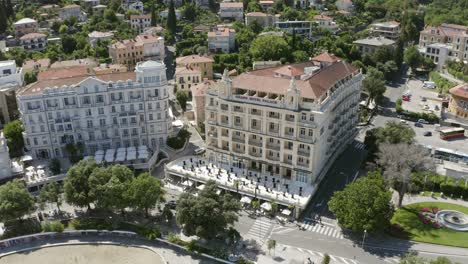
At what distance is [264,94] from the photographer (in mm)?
81375

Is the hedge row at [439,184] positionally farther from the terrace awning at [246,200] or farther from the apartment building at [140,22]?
the apartment building at [140,22]

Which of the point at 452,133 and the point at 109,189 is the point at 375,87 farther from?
the point at 109,189

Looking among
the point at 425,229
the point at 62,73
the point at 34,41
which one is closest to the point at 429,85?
the point at 425,229

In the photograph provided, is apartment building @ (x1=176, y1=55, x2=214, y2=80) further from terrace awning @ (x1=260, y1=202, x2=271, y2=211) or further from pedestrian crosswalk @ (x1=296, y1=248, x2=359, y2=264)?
pedestrian crosswalk @ (x1=296, y1=248, x2=359, y2=264)

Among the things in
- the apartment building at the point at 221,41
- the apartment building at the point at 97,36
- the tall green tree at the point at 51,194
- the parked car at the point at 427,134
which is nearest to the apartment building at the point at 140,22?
the apartment building at the point at 97,36

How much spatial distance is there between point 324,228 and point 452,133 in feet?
176

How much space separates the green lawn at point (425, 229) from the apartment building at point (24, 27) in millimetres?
164073

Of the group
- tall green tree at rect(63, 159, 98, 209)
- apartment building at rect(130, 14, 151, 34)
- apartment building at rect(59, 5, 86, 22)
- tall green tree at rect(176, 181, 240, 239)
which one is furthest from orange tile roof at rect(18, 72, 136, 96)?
apartment building at rect(59, 5, 86, 22)

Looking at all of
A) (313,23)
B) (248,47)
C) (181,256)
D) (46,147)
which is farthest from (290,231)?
(313,23)

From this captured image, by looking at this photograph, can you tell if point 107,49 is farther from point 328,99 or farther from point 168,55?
point 328,99

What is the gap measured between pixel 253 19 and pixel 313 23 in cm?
2743

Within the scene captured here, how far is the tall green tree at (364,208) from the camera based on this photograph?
2532 inches

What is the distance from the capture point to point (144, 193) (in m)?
67.8

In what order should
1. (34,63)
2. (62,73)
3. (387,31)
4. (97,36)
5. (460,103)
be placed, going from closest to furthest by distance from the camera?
(62,73) → (460,103) → (34,63) → (97,36) → (387,31)
